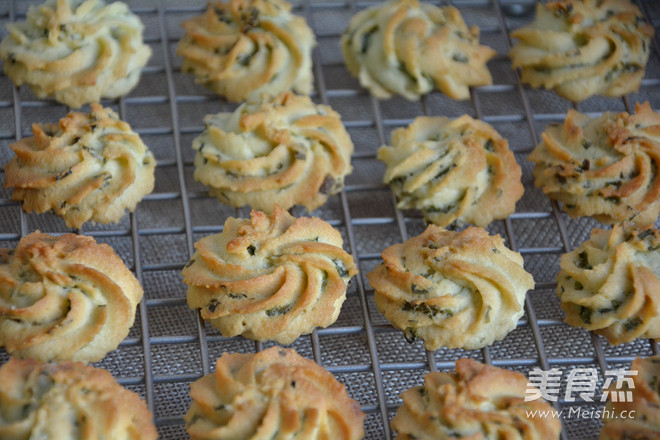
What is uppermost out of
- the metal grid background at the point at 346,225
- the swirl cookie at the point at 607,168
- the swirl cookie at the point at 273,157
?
the swirl cookie at the point at 607,168

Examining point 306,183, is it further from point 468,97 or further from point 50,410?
point 50,410

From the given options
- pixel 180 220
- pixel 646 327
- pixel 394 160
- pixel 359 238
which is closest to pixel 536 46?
pixel 394 160

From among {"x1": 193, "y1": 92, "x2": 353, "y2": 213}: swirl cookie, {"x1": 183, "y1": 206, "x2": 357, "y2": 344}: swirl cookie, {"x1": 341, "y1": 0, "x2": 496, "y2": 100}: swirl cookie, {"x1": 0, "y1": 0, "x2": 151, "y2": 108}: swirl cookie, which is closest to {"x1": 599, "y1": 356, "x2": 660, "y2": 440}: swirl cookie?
{"x1": 183, "y1": 206, "x2": 357, "y2": 344}: swirl cookie

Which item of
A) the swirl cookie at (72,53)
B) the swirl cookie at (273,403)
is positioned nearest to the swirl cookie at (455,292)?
the swirl cookie at (273,403)

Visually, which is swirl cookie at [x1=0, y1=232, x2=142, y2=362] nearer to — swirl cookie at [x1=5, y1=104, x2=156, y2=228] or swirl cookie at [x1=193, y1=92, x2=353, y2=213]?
swirl cookie at [x1=5, y1=104, x2=156, y2=228]

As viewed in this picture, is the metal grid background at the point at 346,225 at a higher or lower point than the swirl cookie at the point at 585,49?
lower

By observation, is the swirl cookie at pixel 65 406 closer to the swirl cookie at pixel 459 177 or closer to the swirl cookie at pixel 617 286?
the swirl cookie at pixel 459 177
